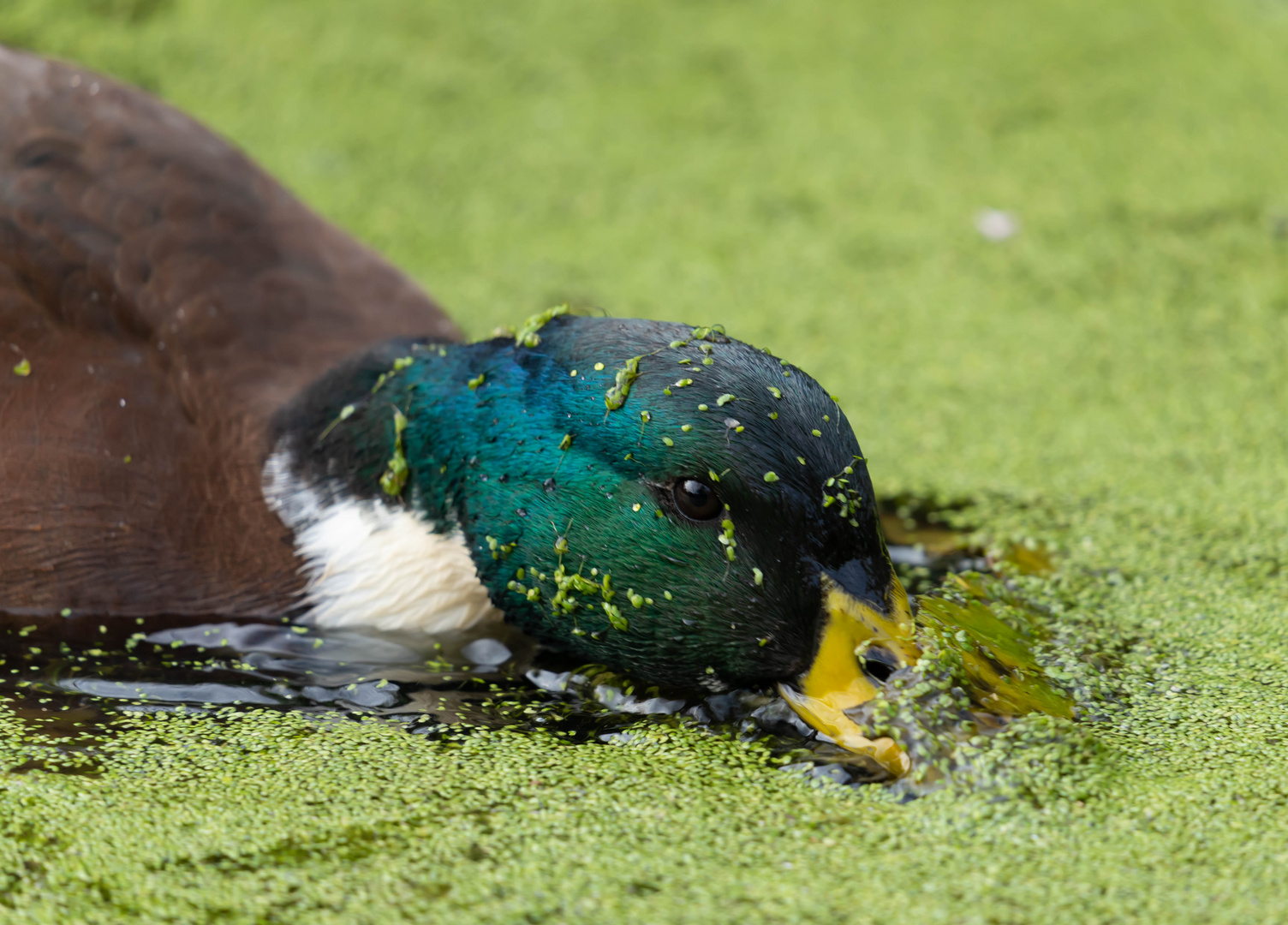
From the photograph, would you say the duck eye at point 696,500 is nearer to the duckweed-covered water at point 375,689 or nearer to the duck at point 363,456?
the duck at point 363,456

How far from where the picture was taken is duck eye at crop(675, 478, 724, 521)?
2201mm

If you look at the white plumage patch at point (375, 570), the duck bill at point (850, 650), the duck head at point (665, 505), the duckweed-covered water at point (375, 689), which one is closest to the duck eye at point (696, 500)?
the duck head at point (665, 505)

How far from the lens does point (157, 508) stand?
2.57m

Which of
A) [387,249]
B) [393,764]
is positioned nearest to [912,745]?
[393,764]

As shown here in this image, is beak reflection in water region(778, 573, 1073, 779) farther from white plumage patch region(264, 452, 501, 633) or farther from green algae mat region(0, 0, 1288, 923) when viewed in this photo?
white plumage patch region(264, 452, 501, 633)

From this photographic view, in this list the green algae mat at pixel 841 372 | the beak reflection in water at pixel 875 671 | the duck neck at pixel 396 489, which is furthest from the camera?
the duck neck at pixel 396 489

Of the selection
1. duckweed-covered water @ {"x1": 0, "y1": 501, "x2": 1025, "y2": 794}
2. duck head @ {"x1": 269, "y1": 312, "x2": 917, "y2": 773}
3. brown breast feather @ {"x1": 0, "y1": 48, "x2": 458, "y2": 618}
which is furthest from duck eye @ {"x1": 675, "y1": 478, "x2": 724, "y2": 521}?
brown breast feather @ {"x1": 0, "y1": 48, "x2": 458, "y2": 618}

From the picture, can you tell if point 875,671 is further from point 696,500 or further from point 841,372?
point 841,372

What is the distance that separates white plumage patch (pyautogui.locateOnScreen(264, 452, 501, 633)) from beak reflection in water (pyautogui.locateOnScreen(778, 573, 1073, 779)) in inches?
27.9

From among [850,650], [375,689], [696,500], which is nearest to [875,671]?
[850,650]

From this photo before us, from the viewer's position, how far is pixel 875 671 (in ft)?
7.09

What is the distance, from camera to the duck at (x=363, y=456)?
2184 millimetres

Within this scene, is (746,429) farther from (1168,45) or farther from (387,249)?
(1168,45)

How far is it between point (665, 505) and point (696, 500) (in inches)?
2.5
